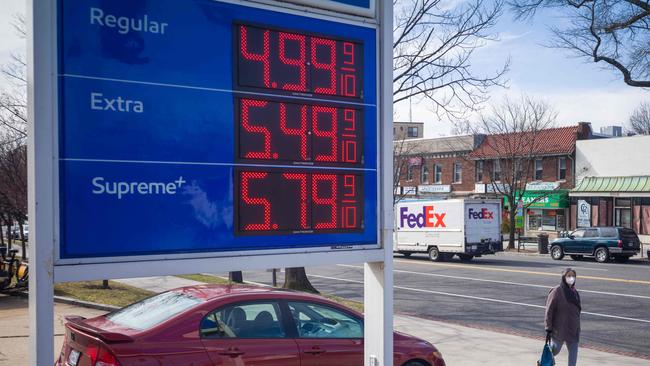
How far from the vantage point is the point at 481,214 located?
3155 cm

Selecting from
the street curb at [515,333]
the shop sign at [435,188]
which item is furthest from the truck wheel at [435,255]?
the shop sign at [435,188]

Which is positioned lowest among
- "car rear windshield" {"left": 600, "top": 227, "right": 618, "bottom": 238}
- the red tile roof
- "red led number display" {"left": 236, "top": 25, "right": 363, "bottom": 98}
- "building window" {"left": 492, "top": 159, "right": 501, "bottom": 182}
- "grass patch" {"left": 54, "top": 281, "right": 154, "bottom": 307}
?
"grass patch" {"left": 54, "top": 281, "right": 154, "bottom": 307}

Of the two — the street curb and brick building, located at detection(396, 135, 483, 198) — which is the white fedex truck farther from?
brick building, located at detection(396, 135, 483, 198)

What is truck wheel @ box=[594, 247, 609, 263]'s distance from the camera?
3002 centimetres

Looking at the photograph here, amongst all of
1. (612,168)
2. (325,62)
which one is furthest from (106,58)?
(612,168)

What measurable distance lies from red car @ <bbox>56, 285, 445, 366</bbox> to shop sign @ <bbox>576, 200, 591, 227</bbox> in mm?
37905

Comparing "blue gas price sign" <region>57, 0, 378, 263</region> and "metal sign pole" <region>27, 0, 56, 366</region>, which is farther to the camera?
"blue gas price sign" <region>57, 0, 378, 263</region>

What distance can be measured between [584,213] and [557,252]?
→ 11.8 metres

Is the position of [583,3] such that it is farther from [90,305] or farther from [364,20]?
[364,20]

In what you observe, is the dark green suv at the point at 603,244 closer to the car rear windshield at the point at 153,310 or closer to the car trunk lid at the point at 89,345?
the car rear windshield at the point at 153,310

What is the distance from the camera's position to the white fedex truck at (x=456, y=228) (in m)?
31.0

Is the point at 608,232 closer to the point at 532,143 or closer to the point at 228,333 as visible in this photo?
the point at 532,143

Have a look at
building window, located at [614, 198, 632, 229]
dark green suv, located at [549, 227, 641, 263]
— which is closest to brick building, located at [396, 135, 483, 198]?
building window, located at [614, 198, 632, 229]

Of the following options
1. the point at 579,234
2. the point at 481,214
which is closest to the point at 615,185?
the point at 579,234
